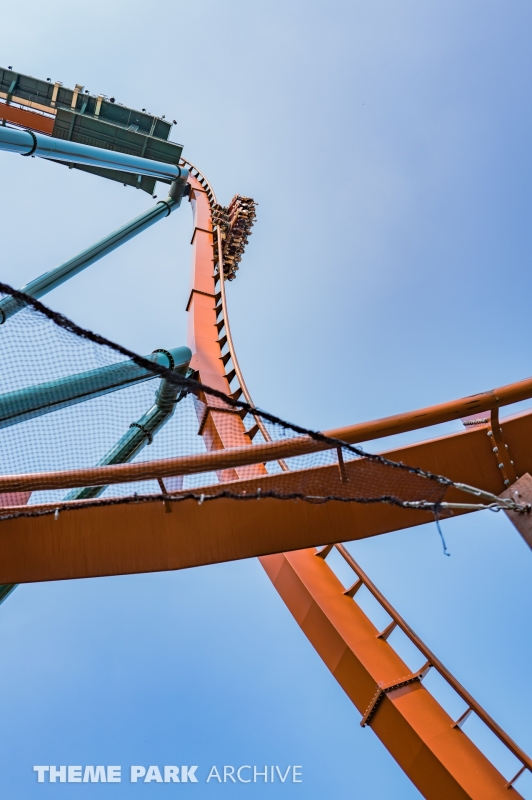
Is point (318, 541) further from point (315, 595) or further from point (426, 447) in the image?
point (315, 595)

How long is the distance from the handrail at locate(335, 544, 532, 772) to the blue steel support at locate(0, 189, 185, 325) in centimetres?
478

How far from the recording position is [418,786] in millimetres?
4859

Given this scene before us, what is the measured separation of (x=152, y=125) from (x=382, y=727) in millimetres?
14317

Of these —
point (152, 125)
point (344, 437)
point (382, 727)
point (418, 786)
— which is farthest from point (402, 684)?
point (152, 125)

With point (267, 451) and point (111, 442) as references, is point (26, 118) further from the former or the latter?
point (267, 451)

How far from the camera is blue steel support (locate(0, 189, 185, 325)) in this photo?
892 centimetres

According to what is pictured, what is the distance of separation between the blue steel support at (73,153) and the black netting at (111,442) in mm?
3017

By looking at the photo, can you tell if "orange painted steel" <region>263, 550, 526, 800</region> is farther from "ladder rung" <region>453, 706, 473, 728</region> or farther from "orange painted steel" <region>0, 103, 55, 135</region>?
"orange painted steel" <region>0, 103, 55, 135</region>

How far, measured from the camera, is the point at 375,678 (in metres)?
5.34

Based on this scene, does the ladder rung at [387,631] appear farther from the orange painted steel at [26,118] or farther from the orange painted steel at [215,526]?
the orange painted steel at [26,118]

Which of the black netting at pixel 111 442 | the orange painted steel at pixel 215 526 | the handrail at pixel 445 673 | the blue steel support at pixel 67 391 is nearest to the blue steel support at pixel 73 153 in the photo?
the black netting at pixel 111 442

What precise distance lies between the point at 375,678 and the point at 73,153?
27.3 feet

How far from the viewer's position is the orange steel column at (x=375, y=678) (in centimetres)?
481

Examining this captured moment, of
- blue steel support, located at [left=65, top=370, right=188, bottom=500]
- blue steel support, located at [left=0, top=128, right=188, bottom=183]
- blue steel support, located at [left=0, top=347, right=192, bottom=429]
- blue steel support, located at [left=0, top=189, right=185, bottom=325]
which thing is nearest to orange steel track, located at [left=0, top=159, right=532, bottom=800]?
blue steel support, located at [left=0, top=347, right=192, bottom=429]
